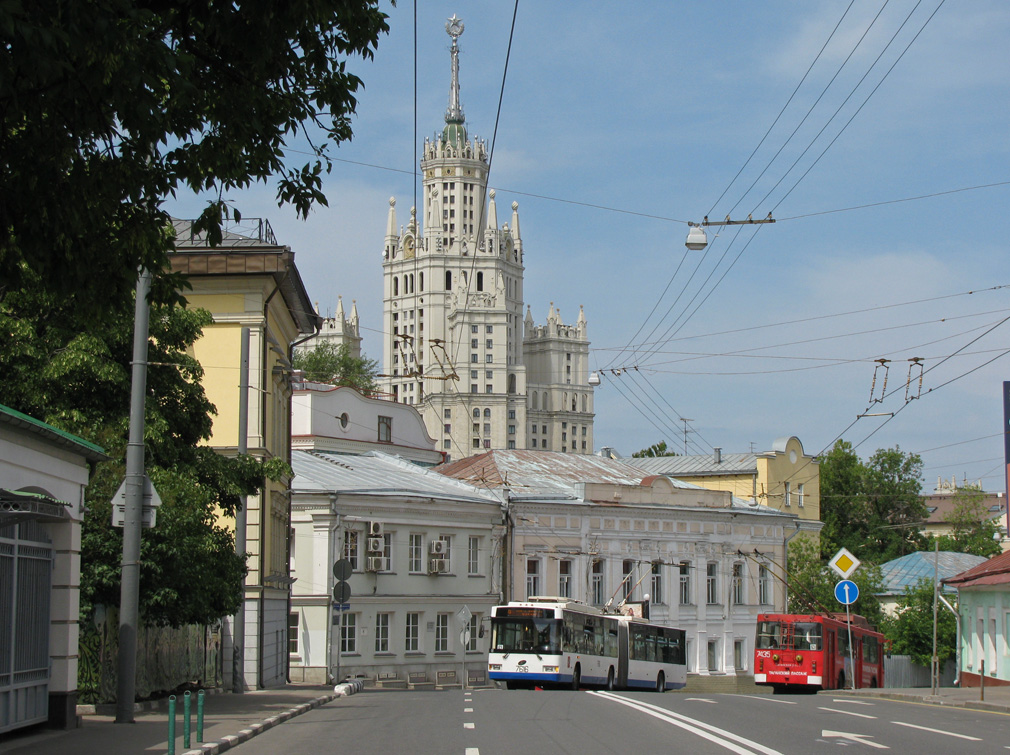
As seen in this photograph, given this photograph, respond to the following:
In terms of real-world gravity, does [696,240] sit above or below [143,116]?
above

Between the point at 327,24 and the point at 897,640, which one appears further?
the point at 897,640

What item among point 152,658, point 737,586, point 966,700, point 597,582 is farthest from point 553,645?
point 737,586

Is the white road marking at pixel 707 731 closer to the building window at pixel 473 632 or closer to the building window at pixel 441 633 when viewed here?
the building window at pixel 441 633

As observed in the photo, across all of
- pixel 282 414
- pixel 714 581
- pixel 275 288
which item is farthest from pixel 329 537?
pixel 714 581

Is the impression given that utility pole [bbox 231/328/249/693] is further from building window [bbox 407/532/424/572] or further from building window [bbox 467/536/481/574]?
building window [bbox 467/536/481/574]

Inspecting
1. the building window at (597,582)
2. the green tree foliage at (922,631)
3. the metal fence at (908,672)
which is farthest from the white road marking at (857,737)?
the green tree foliage at (922,631)

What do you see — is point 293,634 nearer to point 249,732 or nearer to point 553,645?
point 553,645

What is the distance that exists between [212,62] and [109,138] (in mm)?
1018

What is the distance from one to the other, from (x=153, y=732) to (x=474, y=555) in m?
A: 32.7

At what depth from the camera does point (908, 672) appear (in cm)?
5953

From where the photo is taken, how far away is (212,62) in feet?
33.5

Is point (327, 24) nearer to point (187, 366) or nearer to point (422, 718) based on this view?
point (422, 718)

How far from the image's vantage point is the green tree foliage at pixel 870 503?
98812 millimetres

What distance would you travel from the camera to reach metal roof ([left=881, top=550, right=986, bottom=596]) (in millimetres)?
74562
